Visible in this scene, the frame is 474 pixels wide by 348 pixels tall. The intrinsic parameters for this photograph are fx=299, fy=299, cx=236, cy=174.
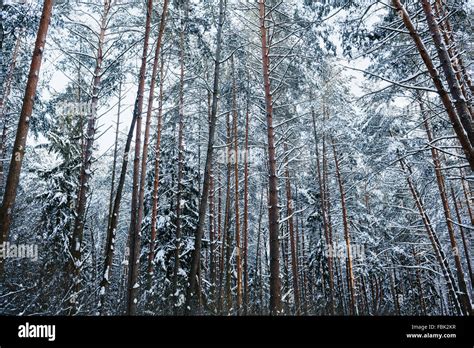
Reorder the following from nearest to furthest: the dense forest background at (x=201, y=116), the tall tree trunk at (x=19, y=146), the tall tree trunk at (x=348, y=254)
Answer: the tall tree trunk at (x=19, y=146), the dense forest background at (x=201, y=116), the tall tree trunk at (x=348, y=254)

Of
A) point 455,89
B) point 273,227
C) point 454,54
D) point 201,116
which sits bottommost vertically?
point 273,227

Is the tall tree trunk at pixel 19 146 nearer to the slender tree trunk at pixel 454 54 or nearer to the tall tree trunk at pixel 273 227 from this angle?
the tall tree trunk at pixel 273 227

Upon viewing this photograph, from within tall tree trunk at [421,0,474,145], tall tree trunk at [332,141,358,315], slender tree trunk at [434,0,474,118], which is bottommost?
→ tall tree trunk at [332,141,358,315]

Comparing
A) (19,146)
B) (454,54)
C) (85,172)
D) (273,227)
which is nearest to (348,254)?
(273,227)

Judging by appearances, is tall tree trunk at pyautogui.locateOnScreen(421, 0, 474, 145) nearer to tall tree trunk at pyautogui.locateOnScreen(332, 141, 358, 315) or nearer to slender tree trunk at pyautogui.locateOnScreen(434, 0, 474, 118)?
slender tree trunk at pyautogui.locateOnScreen(434, 0, 474, 118)

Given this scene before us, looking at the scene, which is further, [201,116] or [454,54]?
[201,116]

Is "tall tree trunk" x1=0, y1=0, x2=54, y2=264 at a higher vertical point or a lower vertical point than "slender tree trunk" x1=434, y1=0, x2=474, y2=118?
lower

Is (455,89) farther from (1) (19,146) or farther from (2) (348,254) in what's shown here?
(2) (348,254)

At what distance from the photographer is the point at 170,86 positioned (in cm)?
1293

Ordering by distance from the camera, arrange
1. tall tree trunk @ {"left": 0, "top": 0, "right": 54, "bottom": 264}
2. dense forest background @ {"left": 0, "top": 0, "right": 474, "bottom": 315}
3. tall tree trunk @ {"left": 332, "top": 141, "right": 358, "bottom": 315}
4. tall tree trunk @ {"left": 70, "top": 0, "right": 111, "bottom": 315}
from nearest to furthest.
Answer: tall tree trunk @ {"left": 0, "top": 0, "right": 54, "bottom": 264}
dense forest background @ {"left": 0, "top": 0, "right": 474, "bottom": 315}
tall tree trunk @ {"left": 70, "top": 0, "right": 111, "bottom": 315}
tall tree trunk @ {"left": 332, "top": 141, "right": 358, "bottom": 315}

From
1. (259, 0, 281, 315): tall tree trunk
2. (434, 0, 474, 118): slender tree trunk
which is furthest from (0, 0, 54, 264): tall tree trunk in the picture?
(434, 0, 474, 118): slender tree trunk

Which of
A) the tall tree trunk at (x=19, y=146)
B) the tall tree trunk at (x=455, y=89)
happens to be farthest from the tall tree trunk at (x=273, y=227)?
the tall tree trunk at (x=19, y=146)

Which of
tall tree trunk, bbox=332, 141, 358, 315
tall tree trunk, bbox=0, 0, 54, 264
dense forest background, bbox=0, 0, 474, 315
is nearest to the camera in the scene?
tall tree trunk, bbox=0, 0, 54, 264

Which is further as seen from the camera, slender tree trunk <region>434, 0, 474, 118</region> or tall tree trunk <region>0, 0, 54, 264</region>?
slender tree trunk <region>434, 0, 474, 118</region>
